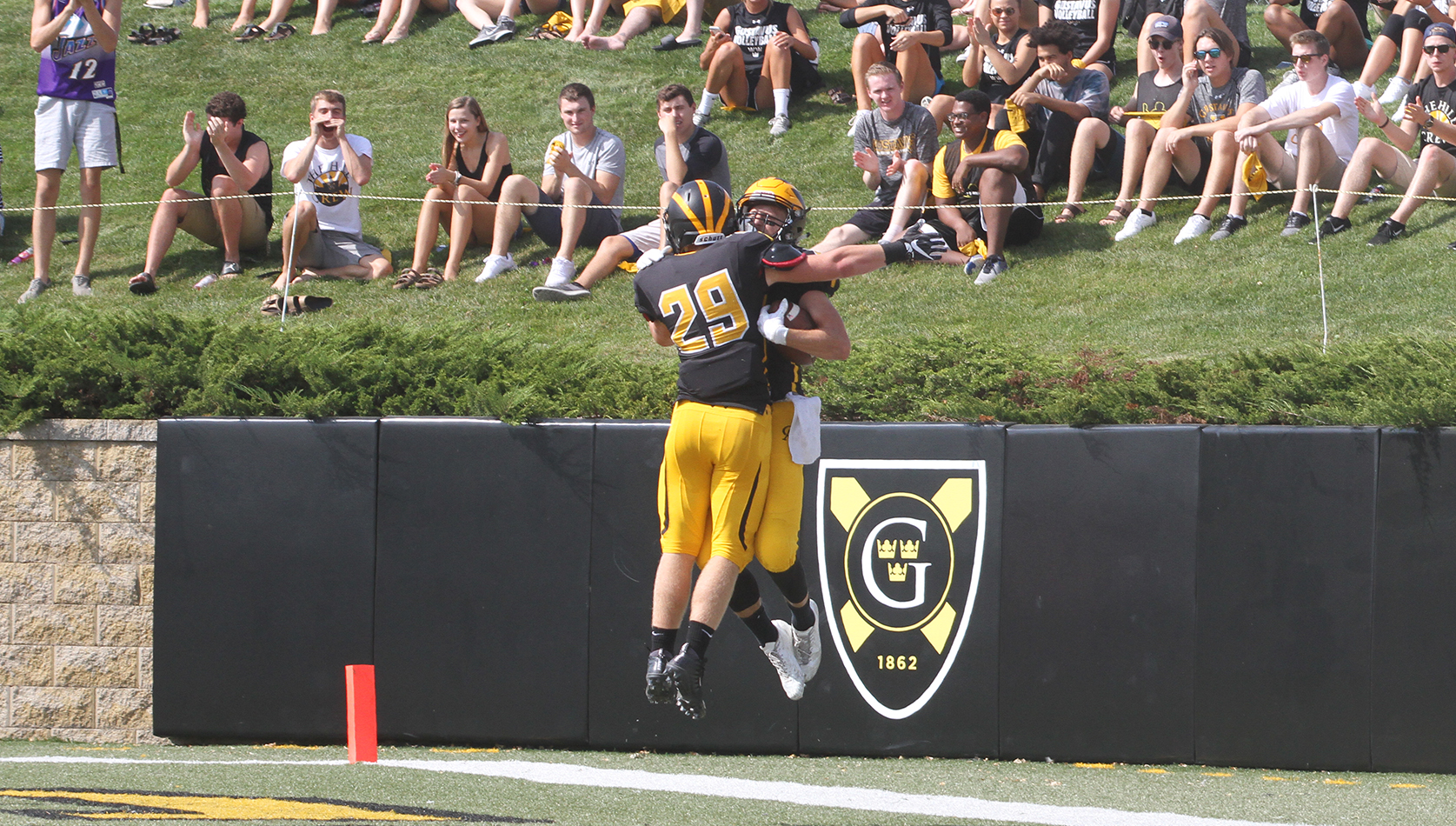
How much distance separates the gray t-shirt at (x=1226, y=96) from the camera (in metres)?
10.3

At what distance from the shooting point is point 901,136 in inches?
417

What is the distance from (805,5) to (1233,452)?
40.5 feet

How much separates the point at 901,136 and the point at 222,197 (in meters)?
5.58

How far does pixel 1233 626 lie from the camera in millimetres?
6168

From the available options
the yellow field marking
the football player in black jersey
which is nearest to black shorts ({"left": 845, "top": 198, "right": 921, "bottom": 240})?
the football player in black jersey

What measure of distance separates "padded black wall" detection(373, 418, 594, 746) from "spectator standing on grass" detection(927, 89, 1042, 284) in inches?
168

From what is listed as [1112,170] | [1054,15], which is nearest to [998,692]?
[1112,170]

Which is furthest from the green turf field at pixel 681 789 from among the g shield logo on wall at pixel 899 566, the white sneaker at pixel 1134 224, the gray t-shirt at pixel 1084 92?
the gray t-shirt at pixel 1084 92

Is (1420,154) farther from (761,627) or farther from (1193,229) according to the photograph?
(761,627)

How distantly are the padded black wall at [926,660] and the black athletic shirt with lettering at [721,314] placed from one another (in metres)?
1.53

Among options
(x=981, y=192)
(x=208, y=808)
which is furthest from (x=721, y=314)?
(x=981, y=192)

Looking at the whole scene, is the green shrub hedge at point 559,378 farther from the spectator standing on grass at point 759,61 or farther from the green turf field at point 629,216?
the spectator standing on grass at point 759,61

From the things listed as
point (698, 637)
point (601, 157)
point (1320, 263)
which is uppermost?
point (601, 157)

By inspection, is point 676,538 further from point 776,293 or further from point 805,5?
point 805,5
